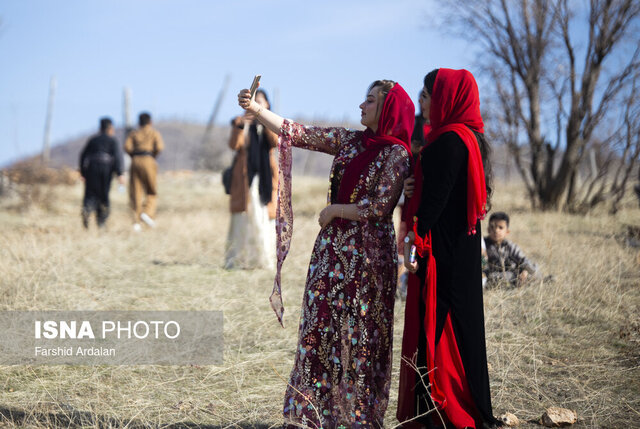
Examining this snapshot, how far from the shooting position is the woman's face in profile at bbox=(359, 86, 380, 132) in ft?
8.22

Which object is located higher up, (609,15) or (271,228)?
(609,15)

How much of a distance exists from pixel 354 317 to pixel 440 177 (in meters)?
0.69

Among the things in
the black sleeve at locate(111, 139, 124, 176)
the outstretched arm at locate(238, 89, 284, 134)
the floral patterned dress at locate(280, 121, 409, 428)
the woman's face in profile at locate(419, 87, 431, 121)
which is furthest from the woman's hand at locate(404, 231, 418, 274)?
the black sleeve at locate(111, 139, 124, 176)

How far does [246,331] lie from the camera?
406 cm

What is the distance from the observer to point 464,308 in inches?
91.7

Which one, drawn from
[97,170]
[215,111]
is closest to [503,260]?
[97,170]

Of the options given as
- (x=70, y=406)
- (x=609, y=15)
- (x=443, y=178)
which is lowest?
(x=70, y=406)

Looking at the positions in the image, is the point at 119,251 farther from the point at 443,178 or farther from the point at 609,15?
the point at 609,15

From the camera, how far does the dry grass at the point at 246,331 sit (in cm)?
285

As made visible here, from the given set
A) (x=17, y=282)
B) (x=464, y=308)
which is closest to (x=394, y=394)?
(x=464, y=308)

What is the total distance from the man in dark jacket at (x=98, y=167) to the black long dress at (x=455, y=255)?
25.0 feet

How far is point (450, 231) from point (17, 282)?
348 cm

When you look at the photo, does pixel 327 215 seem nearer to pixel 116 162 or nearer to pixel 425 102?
pixel 425 102

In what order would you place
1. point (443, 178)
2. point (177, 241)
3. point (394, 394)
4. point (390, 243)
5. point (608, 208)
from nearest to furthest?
point (443, 178), point (390, 243), point (394, 394), point (177, 241), point (608, 208)
